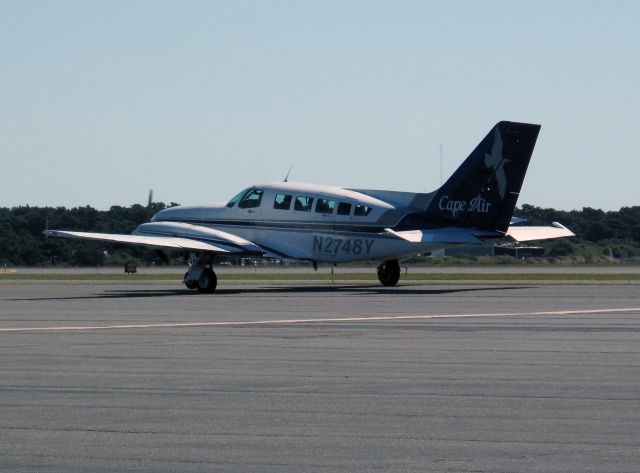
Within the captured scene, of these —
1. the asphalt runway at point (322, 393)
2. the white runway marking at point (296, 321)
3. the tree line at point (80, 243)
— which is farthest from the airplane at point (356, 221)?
the tree line at point (80, 243)

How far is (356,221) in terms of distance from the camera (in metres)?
39.4

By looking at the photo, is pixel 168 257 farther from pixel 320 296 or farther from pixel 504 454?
pixel 504 454

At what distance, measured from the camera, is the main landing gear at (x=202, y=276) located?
39.4 m

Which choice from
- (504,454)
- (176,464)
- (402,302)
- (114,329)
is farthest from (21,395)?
(402,302)

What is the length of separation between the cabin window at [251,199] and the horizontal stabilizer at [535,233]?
8363mm

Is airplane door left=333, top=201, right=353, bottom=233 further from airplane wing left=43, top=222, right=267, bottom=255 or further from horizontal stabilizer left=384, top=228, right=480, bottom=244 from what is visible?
airplane wing left=43, top=222, right=267, bottom=255

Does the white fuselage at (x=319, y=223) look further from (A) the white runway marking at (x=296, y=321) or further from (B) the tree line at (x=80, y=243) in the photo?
(B) the tree line at (x=80, y=243)

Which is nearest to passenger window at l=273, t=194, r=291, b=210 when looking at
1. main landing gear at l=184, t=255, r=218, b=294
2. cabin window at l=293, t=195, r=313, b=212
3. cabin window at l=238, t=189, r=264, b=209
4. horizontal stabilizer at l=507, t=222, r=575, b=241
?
cabin window at l=293, t=195, r=313, b=212

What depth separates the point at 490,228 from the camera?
125ft

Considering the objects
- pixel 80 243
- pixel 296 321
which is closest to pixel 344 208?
pixel 296 321

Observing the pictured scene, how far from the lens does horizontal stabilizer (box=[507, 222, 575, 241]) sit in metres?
41.8

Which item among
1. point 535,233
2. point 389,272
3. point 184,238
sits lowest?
point 389,272

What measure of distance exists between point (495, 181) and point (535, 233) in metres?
5.77

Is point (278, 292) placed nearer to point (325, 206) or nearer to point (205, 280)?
point (205, 280)
